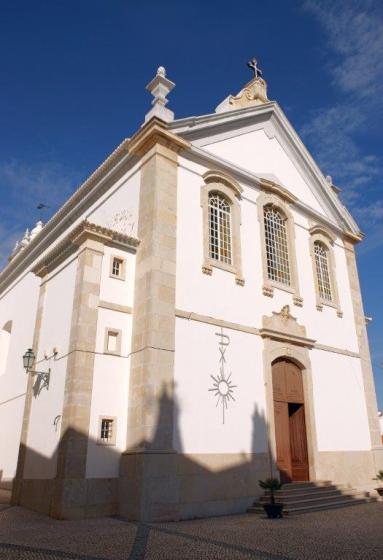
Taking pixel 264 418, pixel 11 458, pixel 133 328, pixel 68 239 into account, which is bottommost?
pixel 11 458

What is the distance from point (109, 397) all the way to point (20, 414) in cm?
468

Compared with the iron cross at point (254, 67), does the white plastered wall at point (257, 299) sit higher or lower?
lower

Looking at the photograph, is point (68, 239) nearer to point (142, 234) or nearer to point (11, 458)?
point (142, 234)

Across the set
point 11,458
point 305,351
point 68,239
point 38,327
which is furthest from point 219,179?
point 11,458

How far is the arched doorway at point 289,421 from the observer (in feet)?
37.3

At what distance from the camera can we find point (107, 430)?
29.9ft

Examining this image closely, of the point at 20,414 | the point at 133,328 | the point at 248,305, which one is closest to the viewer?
the point at 133,328

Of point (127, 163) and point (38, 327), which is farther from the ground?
point (127, 163)

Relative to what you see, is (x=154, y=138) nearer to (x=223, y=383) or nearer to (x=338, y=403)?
(x=223, y=383)

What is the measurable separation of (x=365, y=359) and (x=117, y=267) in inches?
344

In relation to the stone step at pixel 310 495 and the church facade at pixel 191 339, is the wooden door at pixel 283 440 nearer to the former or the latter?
the church facade at pixel 191 339

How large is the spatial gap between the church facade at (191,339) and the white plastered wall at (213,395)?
35 millimetres

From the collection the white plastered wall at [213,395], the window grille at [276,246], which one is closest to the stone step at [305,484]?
the white plastered wall at [213,395]

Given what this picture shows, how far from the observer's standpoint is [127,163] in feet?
40.2
